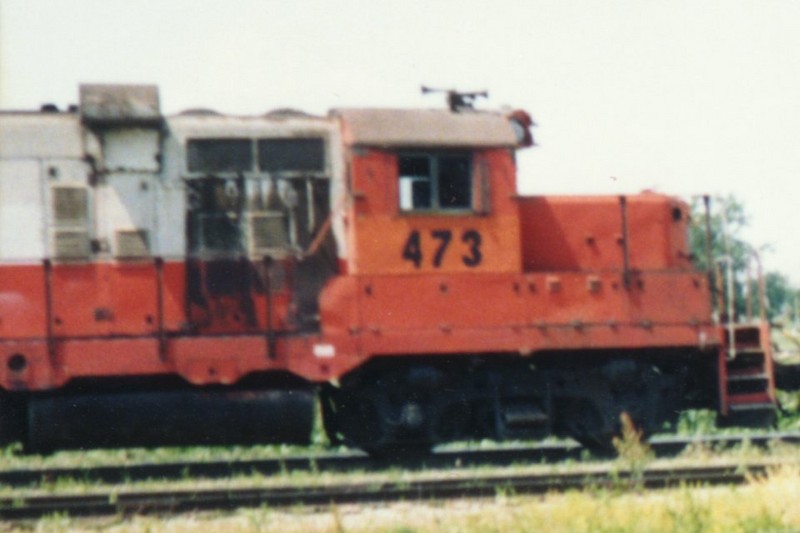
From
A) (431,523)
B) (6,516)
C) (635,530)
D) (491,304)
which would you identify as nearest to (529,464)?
(491,304)

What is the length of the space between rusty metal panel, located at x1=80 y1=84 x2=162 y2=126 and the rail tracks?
12.7ft

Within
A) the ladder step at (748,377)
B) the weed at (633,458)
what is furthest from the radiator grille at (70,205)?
the ladder step at (748,377)

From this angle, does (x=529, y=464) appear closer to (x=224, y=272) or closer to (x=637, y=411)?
(x=637, y=411)

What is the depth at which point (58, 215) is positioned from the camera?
10.5 m

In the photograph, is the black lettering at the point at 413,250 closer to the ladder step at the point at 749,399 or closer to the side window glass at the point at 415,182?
the side window glass at the point at 415,182

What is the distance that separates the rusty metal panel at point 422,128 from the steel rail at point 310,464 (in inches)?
143

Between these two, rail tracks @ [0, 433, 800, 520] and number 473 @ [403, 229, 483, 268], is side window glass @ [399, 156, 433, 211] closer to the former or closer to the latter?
number 473 @ [403, 229, 483, 268]

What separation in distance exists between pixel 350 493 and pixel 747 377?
5.05 metres

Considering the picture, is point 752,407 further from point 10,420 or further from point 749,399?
point 10,420

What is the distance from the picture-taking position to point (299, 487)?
9461mm

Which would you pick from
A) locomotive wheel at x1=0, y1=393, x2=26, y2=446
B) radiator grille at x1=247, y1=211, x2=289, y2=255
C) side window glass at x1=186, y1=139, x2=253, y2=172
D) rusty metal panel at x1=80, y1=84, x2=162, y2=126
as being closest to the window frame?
radiator grille at x1=247, y1=211, x2=289, y2=255

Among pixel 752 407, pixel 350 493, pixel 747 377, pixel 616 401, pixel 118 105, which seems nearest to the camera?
pixel 350 493

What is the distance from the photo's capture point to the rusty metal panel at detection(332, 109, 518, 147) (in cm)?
1073

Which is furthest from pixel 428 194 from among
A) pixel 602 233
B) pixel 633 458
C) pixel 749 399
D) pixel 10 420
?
pixel 10 420
